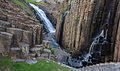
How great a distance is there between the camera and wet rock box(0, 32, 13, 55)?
8.57 meters

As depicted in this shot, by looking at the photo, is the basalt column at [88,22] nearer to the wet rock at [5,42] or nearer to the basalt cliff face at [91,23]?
A: the basalt cliff face at [91,23]

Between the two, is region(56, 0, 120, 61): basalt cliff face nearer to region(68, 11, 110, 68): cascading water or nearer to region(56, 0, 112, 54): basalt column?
region(56, 0, 112, 54): basalt column

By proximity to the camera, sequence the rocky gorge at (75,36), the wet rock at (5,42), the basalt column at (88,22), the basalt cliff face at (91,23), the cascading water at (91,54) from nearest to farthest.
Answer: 1. the wet rock at (5,42)
2. the rocky gorge at (75,36)
3. the basalt cliff face at (91,23)
4. the cascading water at (91,54)
5. the basalt column at (88,22)

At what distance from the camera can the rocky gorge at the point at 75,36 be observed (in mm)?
9375

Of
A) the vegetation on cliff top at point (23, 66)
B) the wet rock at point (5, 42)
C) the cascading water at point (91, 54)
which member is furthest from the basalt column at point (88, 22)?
the wet rock at point (5, 42)

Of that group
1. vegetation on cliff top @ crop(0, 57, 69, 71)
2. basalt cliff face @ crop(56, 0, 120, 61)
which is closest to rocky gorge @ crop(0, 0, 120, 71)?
basalt cliff face @ crop(56, 0, 120, 61)

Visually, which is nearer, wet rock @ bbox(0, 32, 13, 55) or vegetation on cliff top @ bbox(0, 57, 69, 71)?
vegetation on cliff top @ bbox(0, 57, 69, 71)

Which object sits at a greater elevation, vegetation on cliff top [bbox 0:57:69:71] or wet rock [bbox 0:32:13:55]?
wet rock [bbox 0:32:13:55]

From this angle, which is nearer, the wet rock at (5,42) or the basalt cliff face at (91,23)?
the wet rock at (5,42)

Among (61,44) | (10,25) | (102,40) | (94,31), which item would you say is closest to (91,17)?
(94,31)

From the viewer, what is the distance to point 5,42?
8648 millimetres

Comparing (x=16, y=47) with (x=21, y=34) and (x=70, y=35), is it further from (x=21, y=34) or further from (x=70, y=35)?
(x=70, y=35)

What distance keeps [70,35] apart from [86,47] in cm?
334

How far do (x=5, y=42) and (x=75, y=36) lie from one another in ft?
32.4
